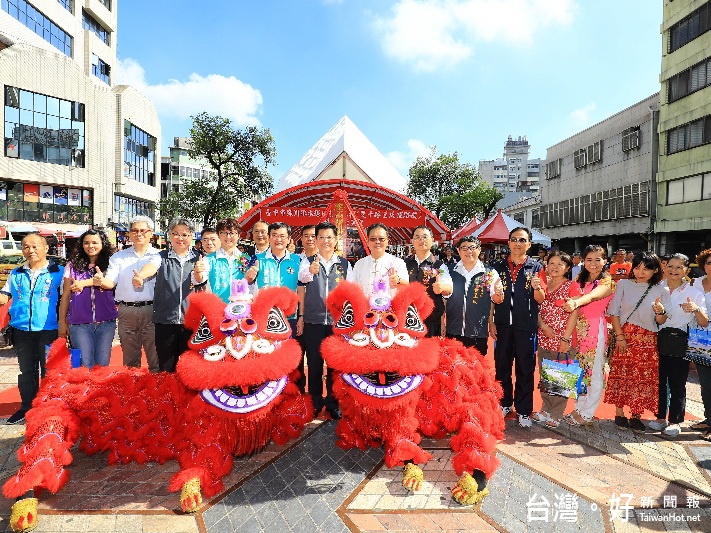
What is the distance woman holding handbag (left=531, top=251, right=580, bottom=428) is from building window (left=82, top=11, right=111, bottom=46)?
35627mm

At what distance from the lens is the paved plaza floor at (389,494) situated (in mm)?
2496

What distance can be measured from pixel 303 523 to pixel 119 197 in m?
30.0

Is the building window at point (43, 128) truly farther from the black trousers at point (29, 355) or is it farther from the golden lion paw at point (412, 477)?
the golden lion paw at point (412, 477)

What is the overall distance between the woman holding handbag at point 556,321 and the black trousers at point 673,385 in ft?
2.91

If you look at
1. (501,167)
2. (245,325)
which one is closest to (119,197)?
(245,325)

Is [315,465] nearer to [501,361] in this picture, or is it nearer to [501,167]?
[501,361]

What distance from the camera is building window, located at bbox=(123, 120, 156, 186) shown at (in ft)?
90.2

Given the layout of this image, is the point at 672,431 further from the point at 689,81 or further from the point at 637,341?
the point at 689,81

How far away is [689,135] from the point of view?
59.1 ft

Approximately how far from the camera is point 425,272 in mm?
3842

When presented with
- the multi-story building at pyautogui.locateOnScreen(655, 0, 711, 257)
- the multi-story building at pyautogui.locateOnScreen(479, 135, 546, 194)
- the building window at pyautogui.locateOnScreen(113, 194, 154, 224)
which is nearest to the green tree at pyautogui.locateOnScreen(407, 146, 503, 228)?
the multi-story building at pyautogui.locateOnScreen(655, 0, 711, 257)

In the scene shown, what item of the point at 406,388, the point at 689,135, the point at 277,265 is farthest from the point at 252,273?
the point at 689,135

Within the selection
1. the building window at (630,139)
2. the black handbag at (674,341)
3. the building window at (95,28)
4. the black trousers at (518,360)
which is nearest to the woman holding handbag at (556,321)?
the black trousers at (518,360)

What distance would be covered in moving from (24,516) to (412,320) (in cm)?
246
